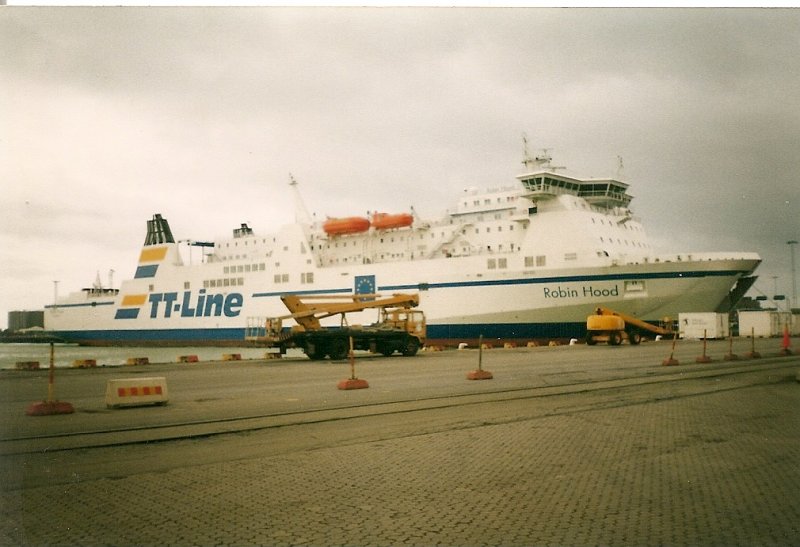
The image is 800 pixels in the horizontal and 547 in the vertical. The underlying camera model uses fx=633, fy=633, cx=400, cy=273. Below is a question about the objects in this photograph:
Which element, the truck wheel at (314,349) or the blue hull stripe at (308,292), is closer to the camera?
the truck wheel at (314,349)

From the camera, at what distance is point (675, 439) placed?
641 centimetres

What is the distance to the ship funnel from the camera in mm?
41688

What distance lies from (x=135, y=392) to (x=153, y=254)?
1352 inches

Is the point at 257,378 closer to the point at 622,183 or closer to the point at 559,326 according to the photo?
the point at 559,326

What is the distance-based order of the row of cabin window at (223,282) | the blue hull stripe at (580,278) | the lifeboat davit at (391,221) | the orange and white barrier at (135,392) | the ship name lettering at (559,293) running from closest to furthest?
the orange and white barrier at (135,392) → the blue hull stripe at (580,278) → the ship name lettering at (559,293) → the lifeboat davit at (391,221) → the row of cabin window at (223,282)

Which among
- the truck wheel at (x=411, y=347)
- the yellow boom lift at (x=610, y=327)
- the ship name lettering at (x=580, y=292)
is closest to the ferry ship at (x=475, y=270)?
the ship name lettering at (x=580, y=292)

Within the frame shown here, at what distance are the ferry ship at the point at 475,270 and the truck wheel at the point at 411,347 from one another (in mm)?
6369

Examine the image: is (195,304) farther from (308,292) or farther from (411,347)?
(411,347)

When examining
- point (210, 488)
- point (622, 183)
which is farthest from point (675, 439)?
point (622, 183)

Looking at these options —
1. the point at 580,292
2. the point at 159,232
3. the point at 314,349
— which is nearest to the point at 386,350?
the point at 314,349

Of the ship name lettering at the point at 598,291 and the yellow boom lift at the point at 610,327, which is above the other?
the ship name lettering at the point at 598,291

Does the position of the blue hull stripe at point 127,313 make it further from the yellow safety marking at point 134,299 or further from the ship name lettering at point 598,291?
the ship name lettering at point 598,291

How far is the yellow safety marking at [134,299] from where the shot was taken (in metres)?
40.3

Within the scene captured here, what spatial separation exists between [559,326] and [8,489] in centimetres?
Answer: 2389
